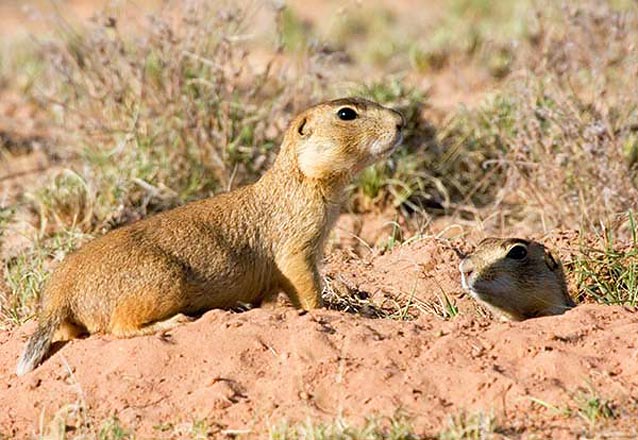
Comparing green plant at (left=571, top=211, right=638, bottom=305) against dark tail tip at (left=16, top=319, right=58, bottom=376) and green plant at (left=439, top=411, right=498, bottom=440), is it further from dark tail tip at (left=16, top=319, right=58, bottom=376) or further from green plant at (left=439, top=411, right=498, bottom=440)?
dark tail tip at (left=16, top=319, right=58, bottom=376)

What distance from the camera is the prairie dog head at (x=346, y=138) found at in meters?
5.86

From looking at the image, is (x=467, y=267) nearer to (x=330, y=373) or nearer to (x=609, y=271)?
(x=609, y=271)

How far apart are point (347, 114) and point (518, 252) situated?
1074mm

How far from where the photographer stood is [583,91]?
31.4 ft

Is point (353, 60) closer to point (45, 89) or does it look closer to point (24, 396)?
point (45, 89)

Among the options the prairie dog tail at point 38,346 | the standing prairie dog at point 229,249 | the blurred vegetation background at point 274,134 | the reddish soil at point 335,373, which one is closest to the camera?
the reddish soil at point 335,373

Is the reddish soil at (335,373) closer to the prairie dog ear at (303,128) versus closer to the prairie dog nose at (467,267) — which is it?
the prairie dog nose at (467,267)

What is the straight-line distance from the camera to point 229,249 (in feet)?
18.3

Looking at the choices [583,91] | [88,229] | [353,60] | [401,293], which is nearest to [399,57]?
[353,60]

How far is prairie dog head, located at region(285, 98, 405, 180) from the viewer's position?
5855 millimetres

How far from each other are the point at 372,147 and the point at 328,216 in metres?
0.40

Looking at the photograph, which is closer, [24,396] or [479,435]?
[479,435]

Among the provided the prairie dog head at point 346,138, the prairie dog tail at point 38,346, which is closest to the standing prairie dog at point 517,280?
the prairie dog head at point 346,138

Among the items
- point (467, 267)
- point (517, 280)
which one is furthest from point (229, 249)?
point (517, 280)
